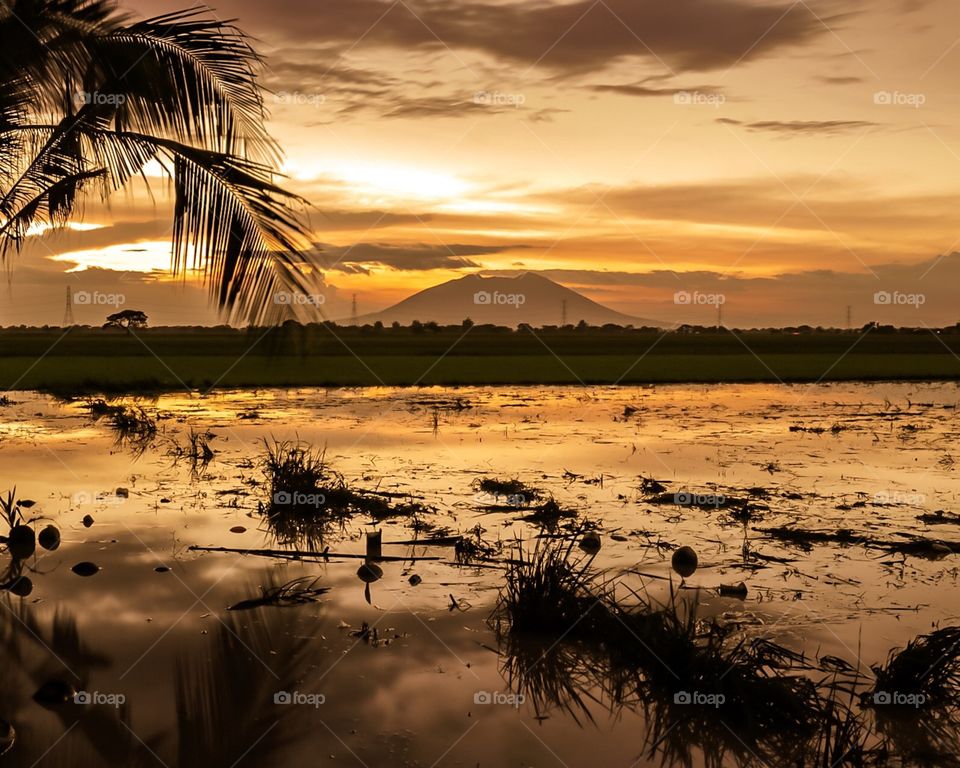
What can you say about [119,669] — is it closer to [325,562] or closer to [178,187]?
[325,562]

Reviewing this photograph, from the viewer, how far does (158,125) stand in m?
8.04

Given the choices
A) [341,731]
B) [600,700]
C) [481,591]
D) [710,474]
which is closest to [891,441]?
[710,474]

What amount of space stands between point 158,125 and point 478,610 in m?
4.88

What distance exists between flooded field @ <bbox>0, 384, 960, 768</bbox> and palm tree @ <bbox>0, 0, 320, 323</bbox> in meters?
2.57

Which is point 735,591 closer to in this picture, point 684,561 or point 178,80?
point 684,561

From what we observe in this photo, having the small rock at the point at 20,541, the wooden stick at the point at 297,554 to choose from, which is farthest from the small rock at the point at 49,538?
the wooden stick at the point at 297,554

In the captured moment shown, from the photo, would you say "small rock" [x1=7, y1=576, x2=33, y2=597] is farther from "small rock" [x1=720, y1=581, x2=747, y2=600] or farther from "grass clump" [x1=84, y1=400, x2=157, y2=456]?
"grass clump" [x1=84, y1=400, x2=157, y2=456]

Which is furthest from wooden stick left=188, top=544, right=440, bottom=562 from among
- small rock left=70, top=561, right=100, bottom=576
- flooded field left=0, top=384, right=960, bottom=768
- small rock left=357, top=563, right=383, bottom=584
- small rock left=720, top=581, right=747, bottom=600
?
small rock left=720, top=581, right=747, bottom=600

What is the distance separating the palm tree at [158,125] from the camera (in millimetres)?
7047

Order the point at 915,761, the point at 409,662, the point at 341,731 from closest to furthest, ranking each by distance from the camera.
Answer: the point at 915,761 < the point at 341,731 < the point at 409,662

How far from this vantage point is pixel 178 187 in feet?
23.9

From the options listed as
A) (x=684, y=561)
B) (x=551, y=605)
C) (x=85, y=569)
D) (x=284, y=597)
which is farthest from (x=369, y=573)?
(x=684, y=561)

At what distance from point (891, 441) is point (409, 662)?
607 inches

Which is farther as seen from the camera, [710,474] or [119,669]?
[710,474]
